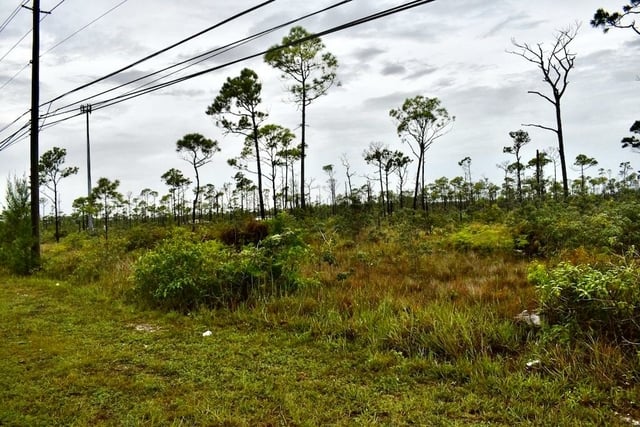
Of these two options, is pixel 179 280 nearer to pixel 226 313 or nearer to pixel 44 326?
pixel 226 313

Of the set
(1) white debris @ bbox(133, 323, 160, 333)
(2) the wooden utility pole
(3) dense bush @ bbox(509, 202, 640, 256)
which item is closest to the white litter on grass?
(1) white debris @ bbox(133, 323, 160, 333)

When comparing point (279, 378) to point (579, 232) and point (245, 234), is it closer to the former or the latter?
point (579, 232)

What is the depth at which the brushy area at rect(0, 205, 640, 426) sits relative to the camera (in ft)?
10.9

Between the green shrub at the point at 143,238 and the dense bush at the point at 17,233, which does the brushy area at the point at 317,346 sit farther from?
the green shrub at the point at 143,238

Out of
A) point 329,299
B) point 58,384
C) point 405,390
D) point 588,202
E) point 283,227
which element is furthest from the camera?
point 588,202

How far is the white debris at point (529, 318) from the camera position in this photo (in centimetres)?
440

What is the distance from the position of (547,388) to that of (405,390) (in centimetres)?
114

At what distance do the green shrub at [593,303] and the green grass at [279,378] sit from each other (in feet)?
1.66

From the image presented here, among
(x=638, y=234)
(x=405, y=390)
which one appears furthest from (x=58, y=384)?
(x=638, y=234)

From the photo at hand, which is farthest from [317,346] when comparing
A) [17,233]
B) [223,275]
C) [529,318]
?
[17,233]

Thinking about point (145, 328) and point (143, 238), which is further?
point (143, 238)

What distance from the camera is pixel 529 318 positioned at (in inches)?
178

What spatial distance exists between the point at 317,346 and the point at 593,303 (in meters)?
2.86

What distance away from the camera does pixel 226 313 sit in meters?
6.19
